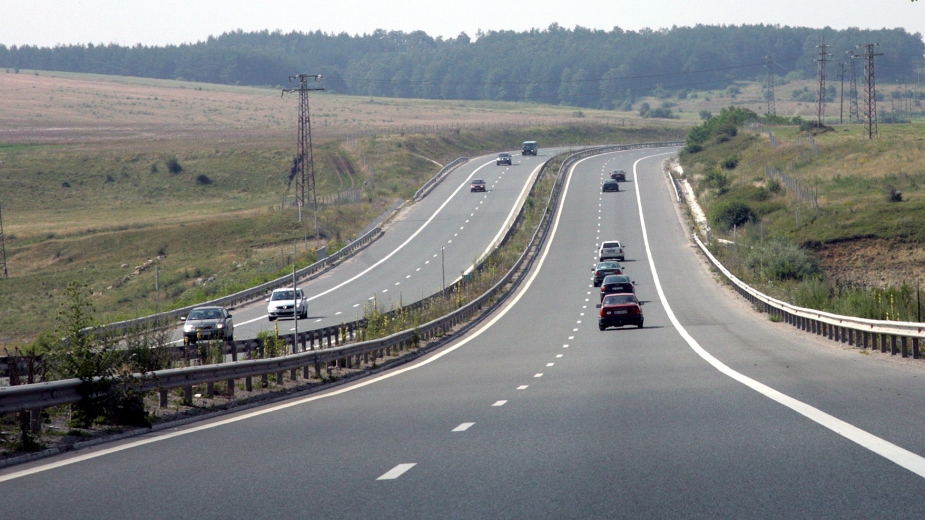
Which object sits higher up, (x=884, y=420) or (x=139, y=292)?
(x=884, y=420)

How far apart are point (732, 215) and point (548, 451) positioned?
66.2m

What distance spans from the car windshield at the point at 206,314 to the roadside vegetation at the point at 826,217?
20.9 meters

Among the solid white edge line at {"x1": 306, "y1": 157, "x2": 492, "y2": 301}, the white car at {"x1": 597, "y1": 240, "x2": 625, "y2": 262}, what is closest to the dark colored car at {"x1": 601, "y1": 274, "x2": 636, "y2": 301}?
the solid white edge line at {"x1": 306, "y1": 157, "x2": 492, "y2": 301}

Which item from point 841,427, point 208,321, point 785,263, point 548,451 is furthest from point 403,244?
point 548,451

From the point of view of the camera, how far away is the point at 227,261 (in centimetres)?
7244

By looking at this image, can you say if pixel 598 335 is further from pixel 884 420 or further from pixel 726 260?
pixel 726 260

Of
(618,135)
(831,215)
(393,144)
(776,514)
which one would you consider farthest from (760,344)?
(618,135)

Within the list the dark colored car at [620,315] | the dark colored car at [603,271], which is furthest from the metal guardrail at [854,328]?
the dark colored car at [603,271]

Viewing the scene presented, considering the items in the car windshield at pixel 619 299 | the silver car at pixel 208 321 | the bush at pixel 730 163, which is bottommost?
the silver car at pixel 208 321

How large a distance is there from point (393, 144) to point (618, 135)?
5063 cm

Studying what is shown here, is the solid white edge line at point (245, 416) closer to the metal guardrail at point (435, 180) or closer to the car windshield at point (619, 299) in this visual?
the car windshield at point (619, 299)

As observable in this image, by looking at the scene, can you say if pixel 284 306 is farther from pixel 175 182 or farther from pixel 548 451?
pixel 175 182

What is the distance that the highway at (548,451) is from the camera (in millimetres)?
7961

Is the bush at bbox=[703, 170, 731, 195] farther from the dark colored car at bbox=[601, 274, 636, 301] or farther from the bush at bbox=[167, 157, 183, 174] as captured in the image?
the bush at bbox=[167, 157, 183, 174]
